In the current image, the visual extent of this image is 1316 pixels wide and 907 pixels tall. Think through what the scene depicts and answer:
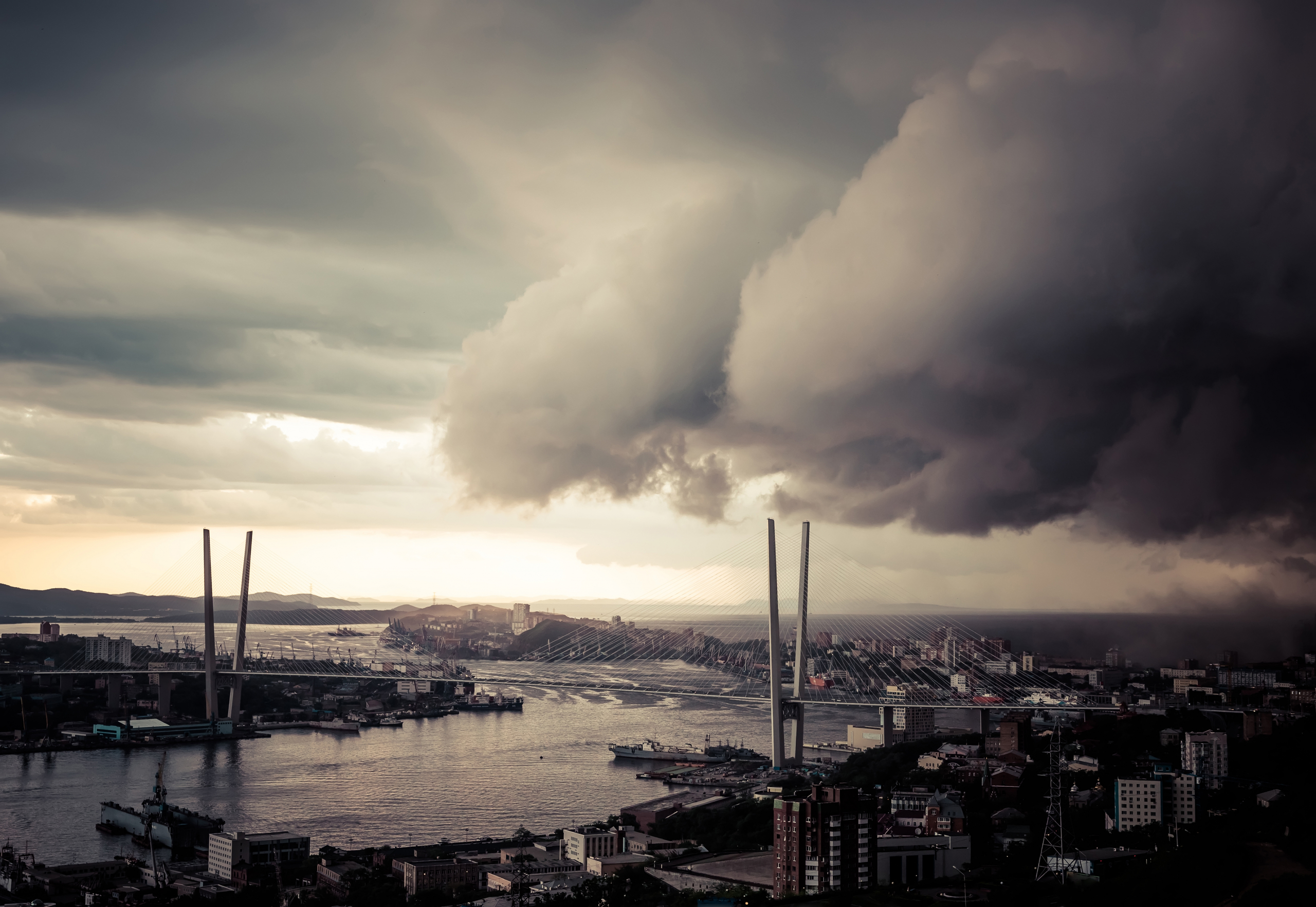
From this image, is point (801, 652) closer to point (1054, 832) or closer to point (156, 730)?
point (1054, 832)

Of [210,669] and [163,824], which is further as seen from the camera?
[210,669]

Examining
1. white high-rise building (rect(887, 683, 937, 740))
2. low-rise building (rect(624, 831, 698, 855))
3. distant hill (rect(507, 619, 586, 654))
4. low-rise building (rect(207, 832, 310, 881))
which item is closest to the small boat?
white high-rise building (rect(887, 683, 937, 740))

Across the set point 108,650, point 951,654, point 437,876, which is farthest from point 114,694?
point 437,876

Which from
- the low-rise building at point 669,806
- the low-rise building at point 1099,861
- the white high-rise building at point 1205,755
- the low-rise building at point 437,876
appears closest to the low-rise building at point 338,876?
the low-rise building at point 437,876

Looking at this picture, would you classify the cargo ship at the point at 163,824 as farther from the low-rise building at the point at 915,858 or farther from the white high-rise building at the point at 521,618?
the white high-rise building at the point at 521,618

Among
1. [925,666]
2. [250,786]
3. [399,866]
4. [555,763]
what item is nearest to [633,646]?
[925,666]

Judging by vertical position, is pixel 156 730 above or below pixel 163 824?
below

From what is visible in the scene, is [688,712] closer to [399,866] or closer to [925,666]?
[925,666]
